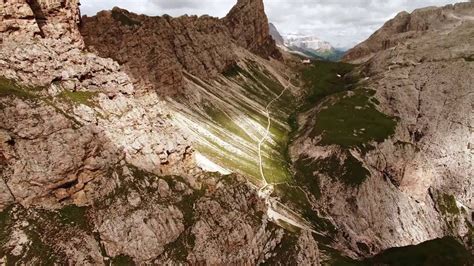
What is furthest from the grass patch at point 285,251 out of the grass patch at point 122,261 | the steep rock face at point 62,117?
the grass patch at point 122,261

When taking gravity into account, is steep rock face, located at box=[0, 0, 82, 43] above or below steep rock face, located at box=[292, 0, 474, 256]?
above

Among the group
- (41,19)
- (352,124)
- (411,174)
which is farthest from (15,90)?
(352,124)

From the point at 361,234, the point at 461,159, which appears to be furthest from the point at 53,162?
the point at 461,159

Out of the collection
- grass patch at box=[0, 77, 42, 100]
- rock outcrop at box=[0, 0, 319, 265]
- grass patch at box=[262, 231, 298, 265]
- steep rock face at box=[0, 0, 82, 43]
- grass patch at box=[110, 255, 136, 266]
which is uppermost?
steep rock face at box=[0, 0, 82, 43]

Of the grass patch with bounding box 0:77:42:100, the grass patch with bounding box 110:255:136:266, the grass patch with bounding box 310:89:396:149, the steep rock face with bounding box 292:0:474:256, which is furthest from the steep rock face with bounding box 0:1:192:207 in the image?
the grass patch with bounding box 310:89:396:149

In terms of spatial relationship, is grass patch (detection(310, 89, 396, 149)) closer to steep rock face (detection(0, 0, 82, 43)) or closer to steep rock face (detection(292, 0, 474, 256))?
steep rock face (detection(292, 0, 474, 256))

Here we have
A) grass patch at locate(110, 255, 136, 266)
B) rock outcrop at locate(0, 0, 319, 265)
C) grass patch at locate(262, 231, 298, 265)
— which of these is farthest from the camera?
grass patch at locate(262, 231, 298, 265)

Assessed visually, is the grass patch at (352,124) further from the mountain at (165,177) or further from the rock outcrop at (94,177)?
the rock outcrop at (94,177)

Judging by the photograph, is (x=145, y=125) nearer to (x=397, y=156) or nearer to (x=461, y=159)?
(x=397, y=156)
